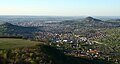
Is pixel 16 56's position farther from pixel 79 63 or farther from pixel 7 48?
pixel 79 63

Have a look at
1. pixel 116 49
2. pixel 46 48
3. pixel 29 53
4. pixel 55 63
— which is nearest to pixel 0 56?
pixel 29 53

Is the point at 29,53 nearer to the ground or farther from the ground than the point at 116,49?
farther from the ground

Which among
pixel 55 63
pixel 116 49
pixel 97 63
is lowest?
pixel 116 49

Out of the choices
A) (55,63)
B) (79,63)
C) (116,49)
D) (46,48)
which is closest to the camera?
(55,63)

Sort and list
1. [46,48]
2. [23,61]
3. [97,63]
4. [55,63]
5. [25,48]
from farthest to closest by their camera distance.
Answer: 1. [97,63]
2. [46,48]
3. [25,48]
4. [55,63]
5. [23,61]

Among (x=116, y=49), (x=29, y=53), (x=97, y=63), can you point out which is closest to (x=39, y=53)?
(x=29, y=53)

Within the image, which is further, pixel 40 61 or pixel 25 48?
pixel 25 48

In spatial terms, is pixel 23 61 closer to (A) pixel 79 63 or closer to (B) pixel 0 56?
(B) pixel 0 56

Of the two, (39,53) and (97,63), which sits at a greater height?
(39,53)

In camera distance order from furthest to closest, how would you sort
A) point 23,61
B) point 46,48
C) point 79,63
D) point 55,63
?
1. point 79,63
2. point 46,48
3. point 55,63
4. point 23,61
